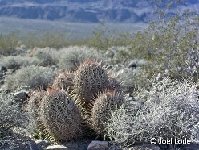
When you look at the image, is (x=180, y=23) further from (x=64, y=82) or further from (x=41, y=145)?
(x=41, y=145)

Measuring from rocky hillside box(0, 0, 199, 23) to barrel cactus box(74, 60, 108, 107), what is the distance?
140585 millimetres

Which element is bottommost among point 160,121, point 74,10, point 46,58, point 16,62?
point 74,10

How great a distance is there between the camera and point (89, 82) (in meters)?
7.21

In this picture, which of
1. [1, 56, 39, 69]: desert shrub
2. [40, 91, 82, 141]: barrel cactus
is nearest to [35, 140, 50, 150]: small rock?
[40, 91, 82, 141]: barrel cactus

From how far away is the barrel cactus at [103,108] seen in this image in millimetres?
6730

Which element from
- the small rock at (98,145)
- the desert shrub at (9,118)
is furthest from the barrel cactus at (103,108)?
the desert shrub at (9,118)

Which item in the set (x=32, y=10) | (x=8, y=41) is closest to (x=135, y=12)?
(x=32, y=10)

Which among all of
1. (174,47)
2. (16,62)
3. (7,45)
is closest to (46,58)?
(16,62)

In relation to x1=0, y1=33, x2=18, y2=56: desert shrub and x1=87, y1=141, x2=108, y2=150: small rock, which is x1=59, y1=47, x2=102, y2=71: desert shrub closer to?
x1=0, y1=33, x2=18, y2=56: desert shrub

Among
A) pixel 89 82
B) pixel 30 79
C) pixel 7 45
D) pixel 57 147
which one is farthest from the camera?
pixel 7 45

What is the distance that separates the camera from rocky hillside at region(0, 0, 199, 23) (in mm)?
156000

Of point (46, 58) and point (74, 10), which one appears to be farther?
point (74, 10)

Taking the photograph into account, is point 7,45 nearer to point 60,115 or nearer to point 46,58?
point 46,58

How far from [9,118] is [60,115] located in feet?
2.67
